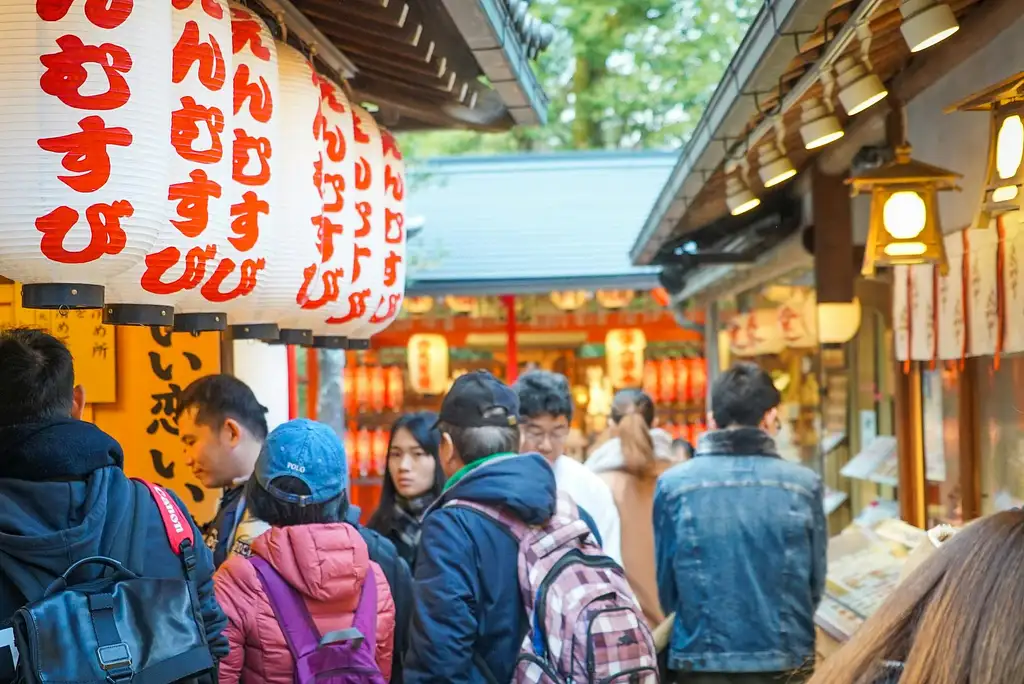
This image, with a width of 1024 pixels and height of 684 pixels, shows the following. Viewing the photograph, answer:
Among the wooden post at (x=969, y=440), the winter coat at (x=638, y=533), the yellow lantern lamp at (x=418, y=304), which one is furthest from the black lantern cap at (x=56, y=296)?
the yellow lantern lamp at (x=418, y=304)

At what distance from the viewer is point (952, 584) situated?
6.84 feet

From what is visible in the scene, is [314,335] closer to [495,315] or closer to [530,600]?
[530,600]

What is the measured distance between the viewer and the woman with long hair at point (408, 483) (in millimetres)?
6316

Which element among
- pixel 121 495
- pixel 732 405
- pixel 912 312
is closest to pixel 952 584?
pixel 121 495

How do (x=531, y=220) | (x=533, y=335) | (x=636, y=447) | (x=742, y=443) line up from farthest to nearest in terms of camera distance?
(x=531, y=220) < (x=533, y=335) < (x=636, y=447) < (x=742, y=443)

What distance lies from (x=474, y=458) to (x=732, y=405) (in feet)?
5.85

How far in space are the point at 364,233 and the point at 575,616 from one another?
2.63m

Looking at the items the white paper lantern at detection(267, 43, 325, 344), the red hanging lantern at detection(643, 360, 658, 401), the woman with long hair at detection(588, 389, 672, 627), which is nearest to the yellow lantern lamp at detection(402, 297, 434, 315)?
the red hanging lantern at detection(643, 360, 658, 401)

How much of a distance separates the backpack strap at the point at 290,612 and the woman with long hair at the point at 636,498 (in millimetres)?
3400

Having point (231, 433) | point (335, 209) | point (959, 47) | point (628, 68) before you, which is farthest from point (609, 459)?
point (628, 68)

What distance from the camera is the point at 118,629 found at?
3.29 metres

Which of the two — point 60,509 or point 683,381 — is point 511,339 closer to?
point 683,381

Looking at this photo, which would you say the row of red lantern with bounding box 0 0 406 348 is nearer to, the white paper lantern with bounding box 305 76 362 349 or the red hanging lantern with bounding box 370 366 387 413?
the white paper lantern with bounding box 305 76 362 349

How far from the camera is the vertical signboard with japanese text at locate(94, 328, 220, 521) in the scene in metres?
6.49
